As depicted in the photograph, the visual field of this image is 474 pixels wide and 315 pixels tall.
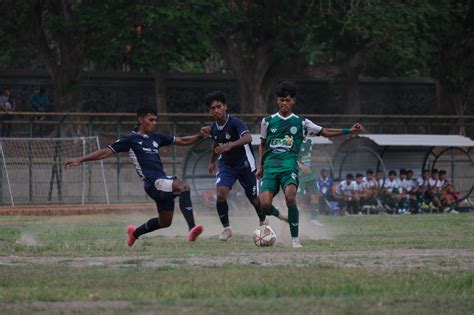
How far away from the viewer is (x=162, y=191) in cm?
1490

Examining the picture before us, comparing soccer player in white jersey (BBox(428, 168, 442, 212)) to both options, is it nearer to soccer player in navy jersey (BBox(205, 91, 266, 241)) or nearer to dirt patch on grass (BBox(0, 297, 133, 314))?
soccer player in navy jersey (BBox(205, 91, 266, 241))

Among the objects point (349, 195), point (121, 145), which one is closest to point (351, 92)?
point (349, 195)

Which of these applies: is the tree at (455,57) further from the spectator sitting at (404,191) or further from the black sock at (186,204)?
the black sock at (186,204)

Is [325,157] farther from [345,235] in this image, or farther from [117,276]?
[117,276]

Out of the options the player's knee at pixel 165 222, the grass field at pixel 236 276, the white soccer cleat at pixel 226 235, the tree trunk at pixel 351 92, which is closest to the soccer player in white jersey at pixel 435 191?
the tree trunk at pixel 351 92

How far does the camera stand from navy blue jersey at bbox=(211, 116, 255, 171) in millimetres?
16391

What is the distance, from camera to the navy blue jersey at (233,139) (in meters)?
16.4

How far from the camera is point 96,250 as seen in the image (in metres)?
14.2

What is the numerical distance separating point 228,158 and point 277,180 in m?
1.64

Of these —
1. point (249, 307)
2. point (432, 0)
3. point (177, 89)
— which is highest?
point (432, 0)

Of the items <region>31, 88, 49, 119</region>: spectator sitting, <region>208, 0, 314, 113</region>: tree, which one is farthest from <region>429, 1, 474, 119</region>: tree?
<region>31, 88, 49, 119</region>: spectator sitting

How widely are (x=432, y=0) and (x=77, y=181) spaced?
13.2 metres

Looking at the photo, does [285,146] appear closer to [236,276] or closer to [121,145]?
[121,145]

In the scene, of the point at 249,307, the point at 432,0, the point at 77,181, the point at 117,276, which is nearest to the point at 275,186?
the point at 117,276
